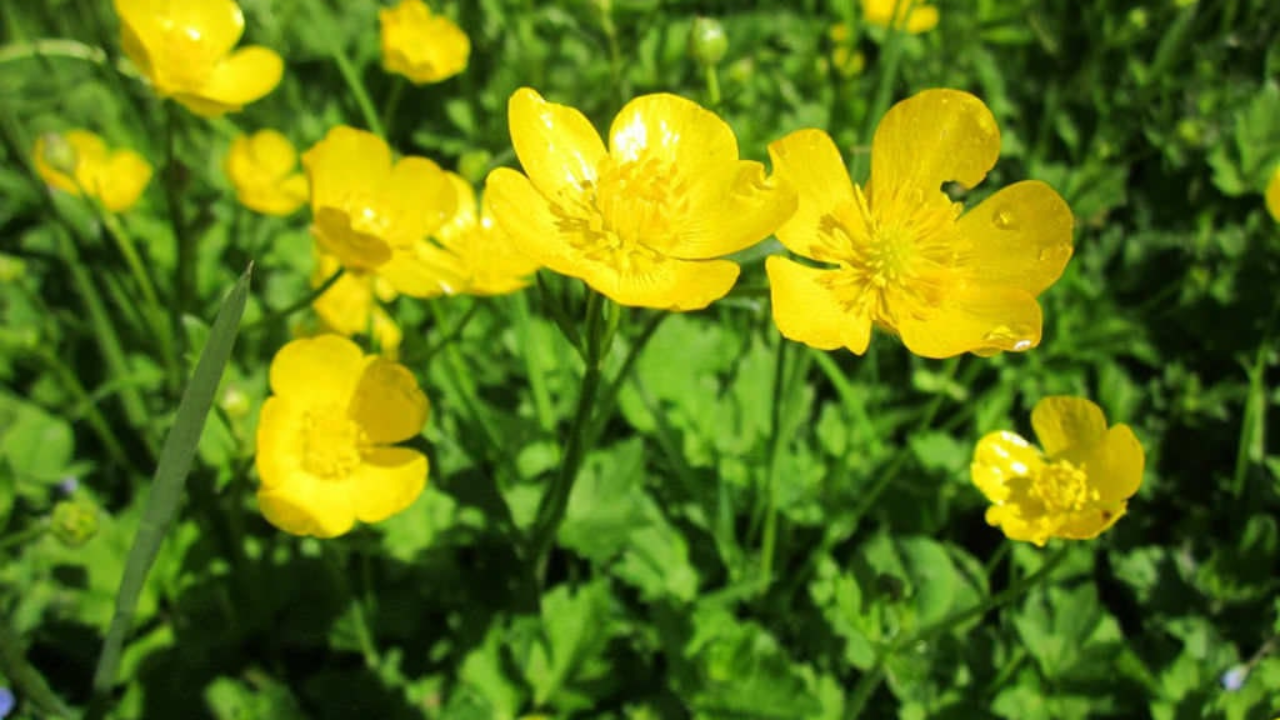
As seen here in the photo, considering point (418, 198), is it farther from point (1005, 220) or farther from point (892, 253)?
point (1005, 220)

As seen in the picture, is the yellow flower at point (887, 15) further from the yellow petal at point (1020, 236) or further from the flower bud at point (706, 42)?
the yellow petal at point (1020, 236)

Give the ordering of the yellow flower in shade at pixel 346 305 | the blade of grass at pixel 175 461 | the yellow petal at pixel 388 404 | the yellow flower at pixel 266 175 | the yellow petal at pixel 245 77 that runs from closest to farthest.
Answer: the blade of grass at pixel 175 461
the yellow petal at pixel 388 404
the yellow flower in shade at pixel 346 305
the yellow petal at pixel 245 77
the yellow flower at pixel 266 175

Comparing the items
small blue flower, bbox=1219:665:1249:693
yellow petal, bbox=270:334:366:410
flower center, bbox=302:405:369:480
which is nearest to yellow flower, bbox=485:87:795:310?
yellow petal, bbox=270:334:366:410

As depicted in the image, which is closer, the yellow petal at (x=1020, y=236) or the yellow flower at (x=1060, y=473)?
the yellow petal at (x=1020, y=236)

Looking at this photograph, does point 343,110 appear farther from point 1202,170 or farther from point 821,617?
point 1202,170

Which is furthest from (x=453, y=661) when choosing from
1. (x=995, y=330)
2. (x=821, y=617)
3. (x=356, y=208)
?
(x=995, y=330)

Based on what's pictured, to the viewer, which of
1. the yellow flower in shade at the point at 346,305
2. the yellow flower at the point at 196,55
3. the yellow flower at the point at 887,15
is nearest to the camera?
the yellow flower at the point at 196,55

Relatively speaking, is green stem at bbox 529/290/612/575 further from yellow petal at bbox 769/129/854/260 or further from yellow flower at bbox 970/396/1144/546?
yellow flower at bbox 970/396/1144/546

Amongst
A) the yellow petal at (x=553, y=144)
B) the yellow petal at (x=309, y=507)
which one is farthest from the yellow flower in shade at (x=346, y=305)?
the yellow petal at (x=553, y=144)
